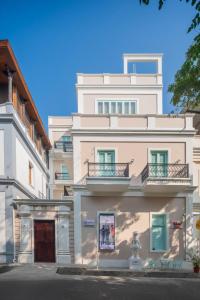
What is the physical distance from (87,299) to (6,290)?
258 centimetres

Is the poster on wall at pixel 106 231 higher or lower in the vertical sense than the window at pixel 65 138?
lower

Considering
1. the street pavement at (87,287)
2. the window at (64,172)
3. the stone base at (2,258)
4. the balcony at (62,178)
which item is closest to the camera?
the street pavement at (87,287)

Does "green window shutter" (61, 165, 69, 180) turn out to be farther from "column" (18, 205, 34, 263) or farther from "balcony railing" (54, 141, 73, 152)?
"column" (18, 205, 34, 263)

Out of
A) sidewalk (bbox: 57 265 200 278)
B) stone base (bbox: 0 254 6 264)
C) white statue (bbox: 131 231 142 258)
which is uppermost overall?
white statue (bbox: 131 231 142 258)

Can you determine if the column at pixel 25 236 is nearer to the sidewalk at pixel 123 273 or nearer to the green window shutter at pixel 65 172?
the sidewalk at pixel 123 273

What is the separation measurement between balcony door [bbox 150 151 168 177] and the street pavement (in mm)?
5074

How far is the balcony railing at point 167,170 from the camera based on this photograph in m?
14.3

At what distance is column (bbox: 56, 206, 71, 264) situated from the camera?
14211 mm

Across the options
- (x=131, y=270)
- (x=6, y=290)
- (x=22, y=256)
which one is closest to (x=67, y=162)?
(x=22, y=256)

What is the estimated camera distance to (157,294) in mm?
8539

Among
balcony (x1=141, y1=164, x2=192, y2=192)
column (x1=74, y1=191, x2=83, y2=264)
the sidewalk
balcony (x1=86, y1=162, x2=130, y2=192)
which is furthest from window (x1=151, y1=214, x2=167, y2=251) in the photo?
column (x1=74, y1=191, x2=83, y2=264)

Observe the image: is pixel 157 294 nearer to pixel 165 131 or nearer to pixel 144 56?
pixel 165 131

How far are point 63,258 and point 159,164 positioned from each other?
6660 millimetres

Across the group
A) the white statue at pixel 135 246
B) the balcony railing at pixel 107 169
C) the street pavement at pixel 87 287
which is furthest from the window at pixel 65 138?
the street pavement at pixel 87 287
